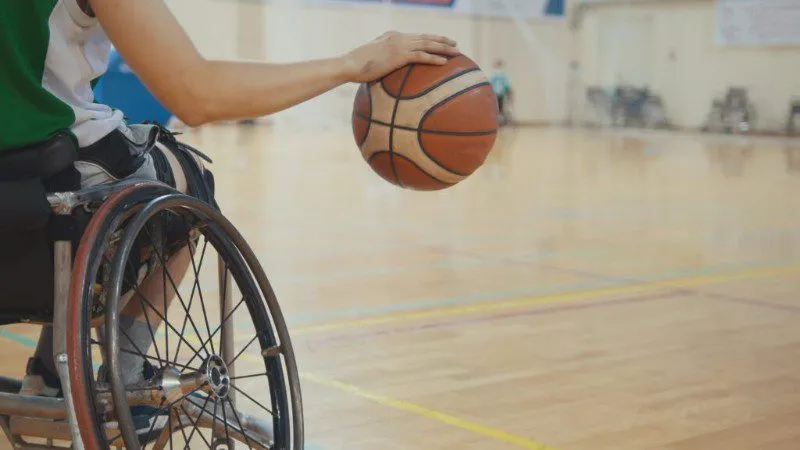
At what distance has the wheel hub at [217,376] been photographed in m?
1.55

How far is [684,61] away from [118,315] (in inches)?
706

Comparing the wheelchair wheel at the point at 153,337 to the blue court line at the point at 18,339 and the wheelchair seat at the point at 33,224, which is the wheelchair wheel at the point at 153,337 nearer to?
the wheelchair seat at the point at 33,224

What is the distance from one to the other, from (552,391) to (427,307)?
1082 millimetres

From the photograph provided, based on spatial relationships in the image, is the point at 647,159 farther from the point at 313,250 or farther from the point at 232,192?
the point at 313,250

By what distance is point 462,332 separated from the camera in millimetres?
3291

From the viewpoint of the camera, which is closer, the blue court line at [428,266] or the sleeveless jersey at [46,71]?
the sleeveless jersey at [46,71]

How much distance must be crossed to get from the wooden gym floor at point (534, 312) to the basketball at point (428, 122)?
0.61m

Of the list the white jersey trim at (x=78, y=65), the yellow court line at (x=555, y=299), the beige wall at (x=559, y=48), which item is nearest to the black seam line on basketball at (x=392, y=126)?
the white jersey trim at (x=78, y=65)

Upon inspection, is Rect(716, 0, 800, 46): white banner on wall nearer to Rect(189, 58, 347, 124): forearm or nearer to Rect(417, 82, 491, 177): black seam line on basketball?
Rect(417, 82, 491, 177): black seam line on basketball

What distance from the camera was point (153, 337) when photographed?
1.67 m

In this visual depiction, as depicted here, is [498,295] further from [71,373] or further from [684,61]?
[684,61]

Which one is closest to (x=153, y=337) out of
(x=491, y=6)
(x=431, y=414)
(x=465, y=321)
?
(x=431, y=414)

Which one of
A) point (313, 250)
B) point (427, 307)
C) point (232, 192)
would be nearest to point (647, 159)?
point (232, 192)

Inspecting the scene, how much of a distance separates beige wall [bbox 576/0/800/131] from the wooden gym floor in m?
9.54
